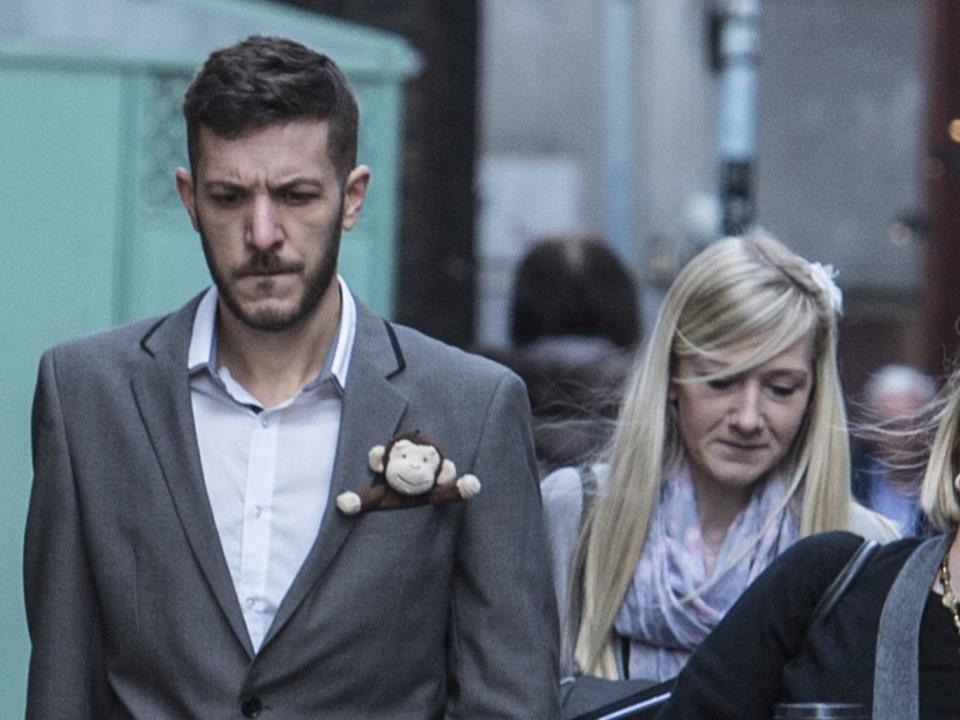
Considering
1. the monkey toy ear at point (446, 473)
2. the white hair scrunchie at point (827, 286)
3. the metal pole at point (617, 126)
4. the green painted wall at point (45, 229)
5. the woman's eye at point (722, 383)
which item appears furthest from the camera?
the metal pole at point (617, 126)

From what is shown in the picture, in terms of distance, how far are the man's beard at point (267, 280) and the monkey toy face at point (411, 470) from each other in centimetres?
28

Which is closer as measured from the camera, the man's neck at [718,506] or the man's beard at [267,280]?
the man's beard at [267,280]

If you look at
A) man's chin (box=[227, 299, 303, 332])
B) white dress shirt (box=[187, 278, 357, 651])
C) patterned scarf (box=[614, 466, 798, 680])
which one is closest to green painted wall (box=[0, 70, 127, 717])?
patterned scarf (box=[614, 466, 798, 680])

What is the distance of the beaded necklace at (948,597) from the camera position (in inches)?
148

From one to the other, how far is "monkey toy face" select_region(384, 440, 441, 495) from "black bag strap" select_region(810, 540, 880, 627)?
26.5 inches

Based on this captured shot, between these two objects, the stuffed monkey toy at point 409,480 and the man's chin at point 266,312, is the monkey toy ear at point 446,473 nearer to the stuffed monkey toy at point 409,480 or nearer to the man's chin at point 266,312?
the stuffed monkey toy at point 409,480

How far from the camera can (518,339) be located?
295 inches

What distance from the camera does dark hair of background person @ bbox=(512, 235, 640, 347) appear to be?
23.9ft

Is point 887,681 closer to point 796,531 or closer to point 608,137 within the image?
point 796,531

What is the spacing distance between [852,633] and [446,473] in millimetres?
735

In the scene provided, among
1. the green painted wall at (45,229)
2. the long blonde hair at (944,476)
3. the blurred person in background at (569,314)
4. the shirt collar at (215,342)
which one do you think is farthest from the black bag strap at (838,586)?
the blurred person in background at (569,314)

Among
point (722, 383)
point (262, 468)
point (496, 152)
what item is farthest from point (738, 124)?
point (262, 468)

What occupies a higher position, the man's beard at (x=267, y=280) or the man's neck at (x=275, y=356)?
Answer: the man's beard at (x=267, y=280)

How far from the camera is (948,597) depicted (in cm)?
379
